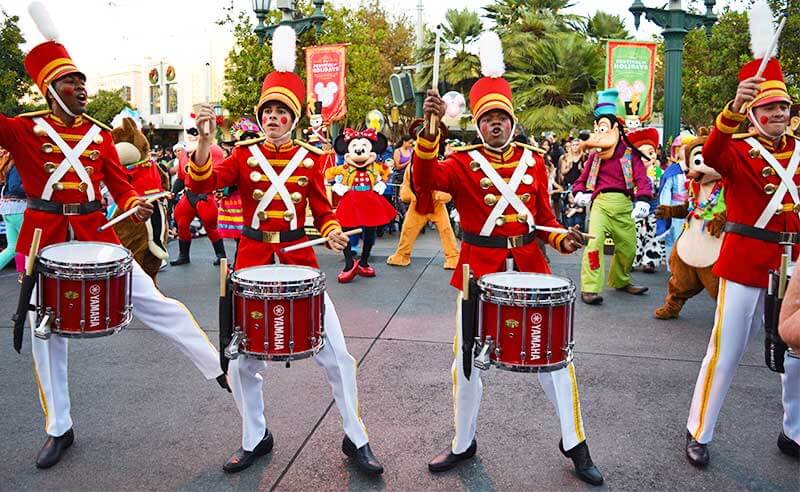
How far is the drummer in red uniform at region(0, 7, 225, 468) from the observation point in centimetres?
397

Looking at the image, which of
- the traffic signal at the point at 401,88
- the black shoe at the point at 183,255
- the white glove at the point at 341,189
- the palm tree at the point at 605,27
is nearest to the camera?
the white glove at the point at 341,189

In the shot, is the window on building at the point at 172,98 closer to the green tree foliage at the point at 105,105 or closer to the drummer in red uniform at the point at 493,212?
the green tree foliage at the point at 105,105

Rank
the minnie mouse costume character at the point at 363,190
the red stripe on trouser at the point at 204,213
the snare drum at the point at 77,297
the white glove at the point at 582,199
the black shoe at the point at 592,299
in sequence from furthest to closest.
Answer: the red stripe on trouser at the point at 204,213, the minnie mouse costume character at the point at 363,190, the black shoe at the point at 592,299, the white glove at the point at 582,199, the snare drum at the point at 77,297

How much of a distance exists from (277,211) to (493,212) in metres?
1.18

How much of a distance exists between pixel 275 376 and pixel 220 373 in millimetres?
1083

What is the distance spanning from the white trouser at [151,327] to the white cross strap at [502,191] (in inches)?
70.1

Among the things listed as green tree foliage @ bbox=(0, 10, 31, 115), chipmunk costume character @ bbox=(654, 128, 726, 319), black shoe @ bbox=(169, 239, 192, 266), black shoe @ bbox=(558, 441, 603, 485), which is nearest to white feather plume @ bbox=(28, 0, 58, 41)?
black shoe @ bbox=(558, 441, 603, 485)

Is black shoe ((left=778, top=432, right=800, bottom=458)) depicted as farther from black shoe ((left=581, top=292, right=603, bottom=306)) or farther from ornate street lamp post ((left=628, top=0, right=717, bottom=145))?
ornate street lamp post ((left=628, top=0, right=717, bottom=145))

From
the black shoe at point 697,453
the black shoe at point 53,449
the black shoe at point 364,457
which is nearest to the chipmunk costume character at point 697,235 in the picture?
the black shoe at point 697,453

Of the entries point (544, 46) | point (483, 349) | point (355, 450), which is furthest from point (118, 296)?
point (544, 46)

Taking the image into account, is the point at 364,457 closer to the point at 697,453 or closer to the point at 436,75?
the point at 697,453

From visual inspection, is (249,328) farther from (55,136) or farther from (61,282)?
Answer: (55,136)

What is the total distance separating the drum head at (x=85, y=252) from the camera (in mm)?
3834

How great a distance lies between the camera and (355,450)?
3846mm
